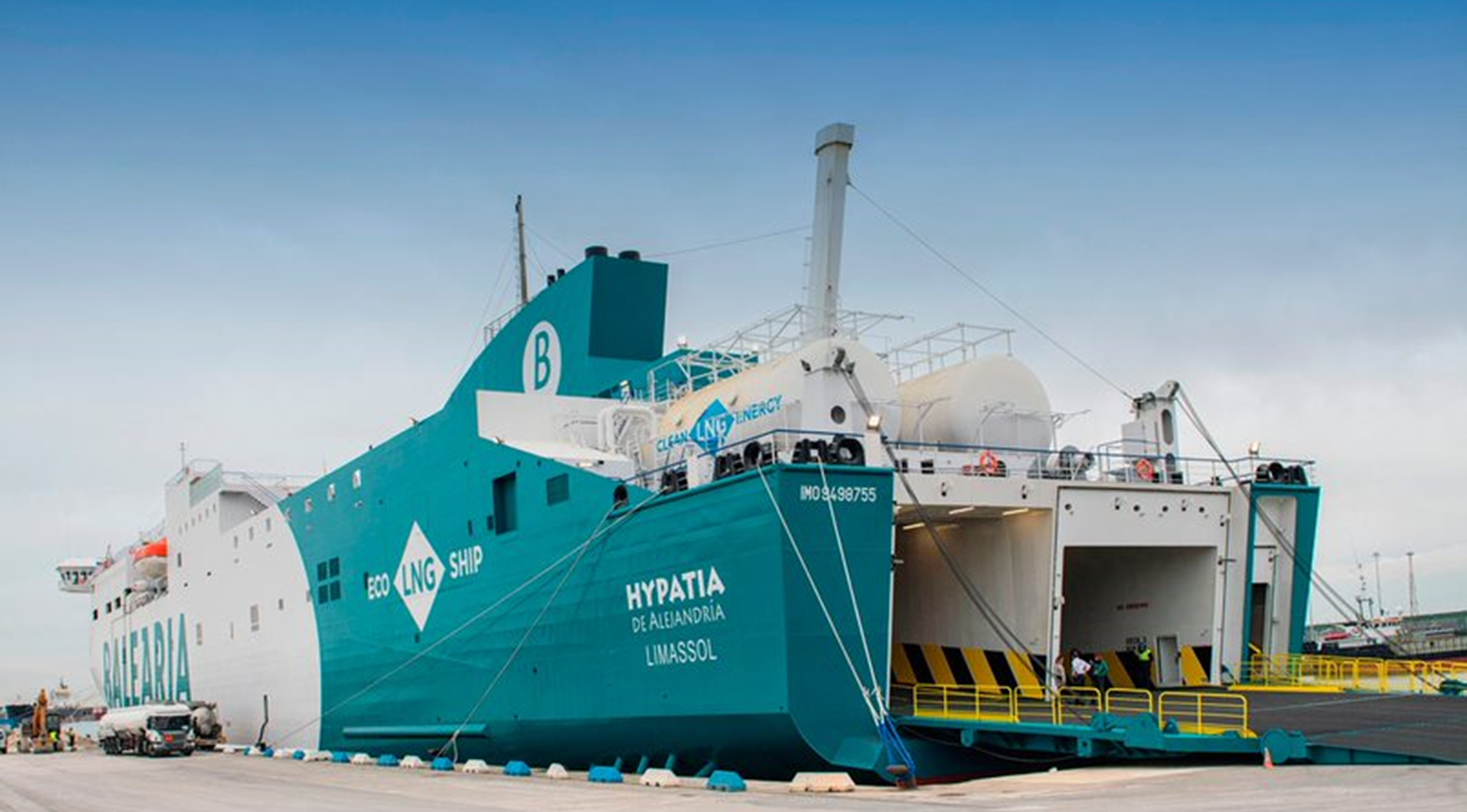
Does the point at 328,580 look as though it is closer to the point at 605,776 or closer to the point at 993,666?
the point at 605,776

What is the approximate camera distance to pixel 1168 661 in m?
19.6

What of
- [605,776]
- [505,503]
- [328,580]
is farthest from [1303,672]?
[328,580]

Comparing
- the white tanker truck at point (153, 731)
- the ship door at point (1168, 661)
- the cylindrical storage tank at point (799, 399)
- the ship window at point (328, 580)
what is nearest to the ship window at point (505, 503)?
the cylindrical storage tank at point (799, 399)

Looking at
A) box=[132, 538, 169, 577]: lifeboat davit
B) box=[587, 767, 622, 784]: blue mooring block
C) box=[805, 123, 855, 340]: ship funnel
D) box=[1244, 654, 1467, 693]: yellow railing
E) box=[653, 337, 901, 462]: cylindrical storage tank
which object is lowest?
box=[587, 767, 622, 784]: blue mooring block

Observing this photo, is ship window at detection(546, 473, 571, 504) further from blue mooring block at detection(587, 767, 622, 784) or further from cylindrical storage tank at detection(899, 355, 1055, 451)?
cylindrical storage tank at detection(899, 355, 1055, 451)

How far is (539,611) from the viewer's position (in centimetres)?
1941

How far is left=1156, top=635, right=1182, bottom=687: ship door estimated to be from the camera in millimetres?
19422

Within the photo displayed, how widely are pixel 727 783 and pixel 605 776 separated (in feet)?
9.39

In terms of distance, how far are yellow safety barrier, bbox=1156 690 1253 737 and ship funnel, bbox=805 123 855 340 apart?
7.32 meters

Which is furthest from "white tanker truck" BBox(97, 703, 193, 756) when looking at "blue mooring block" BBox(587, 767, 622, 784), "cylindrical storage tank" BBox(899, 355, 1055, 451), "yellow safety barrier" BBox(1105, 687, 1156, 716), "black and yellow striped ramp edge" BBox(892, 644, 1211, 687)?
"yellow safety barrier" BBox(1105, 687, 1156, 716)

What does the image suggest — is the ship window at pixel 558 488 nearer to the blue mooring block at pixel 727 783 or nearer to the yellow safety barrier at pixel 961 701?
the blue mooring block at pixel 727 783

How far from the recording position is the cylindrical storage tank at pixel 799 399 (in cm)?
1772

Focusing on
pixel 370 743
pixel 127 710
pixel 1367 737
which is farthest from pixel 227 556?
pixel 1367 737

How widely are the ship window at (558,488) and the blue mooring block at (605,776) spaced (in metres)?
3.74
